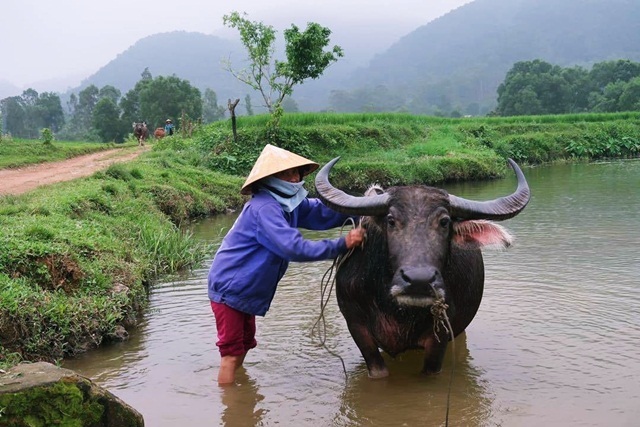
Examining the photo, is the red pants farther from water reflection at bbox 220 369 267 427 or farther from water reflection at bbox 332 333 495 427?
water reflection at bbox 332 333 495 427

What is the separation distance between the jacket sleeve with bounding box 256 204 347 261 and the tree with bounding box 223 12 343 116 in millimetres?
14088

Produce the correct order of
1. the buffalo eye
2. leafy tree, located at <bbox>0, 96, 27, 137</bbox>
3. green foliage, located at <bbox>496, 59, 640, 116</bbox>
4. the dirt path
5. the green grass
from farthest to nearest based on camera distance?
leafy tree, located at <bbox>0, 96, 27, 137</bbox>
green foliage, located at <bbox>496, 59, 640, 116</bbox>
the green grass
the dirt path
the buffalo eye

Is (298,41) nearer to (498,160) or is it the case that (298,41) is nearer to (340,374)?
(498,160)

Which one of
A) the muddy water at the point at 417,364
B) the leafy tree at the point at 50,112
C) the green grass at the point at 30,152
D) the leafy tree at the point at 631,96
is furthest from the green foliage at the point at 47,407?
the leafy tree at the point at 50,112

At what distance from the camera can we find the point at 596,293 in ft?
18.6

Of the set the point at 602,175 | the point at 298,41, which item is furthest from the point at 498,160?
the point at 298,41

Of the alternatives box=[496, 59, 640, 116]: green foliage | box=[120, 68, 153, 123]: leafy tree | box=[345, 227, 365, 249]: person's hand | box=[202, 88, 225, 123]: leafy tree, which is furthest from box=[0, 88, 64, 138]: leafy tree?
box=[345, 227, 365, 249]: person's hand

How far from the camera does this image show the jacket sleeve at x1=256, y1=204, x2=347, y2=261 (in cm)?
346

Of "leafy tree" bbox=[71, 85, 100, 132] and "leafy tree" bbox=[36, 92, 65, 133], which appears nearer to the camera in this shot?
"leafy tree" bbox=[36, 92, 65, 133]

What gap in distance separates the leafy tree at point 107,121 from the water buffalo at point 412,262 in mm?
39868

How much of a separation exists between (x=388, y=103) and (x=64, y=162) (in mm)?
123295

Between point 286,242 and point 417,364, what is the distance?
55.9 inches

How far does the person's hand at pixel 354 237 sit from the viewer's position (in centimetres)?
362

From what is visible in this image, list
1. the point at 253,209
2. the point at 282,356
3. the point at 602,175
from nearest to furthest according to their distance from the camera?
the point at 253,209
the point at 282,356
the point at 602,175
